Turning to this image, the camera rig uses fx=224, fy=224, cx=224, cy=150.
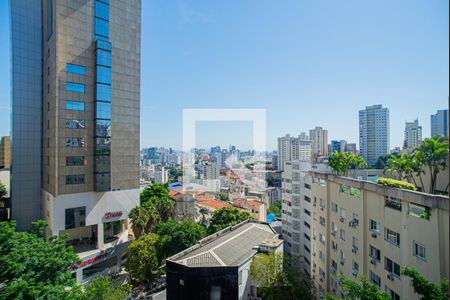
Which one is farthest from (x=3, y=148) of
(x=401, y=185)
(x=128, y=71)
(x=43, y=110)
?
(x=401, y=185)

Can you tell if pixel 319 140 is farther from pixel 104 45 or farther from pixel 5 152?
pixel 5 152

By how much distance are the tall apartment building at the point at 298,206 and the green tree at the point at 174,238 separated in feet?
19.3

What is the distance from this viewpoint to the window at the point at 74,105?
914 centimetres

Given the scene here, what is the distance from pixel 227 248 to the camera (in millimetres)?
7199

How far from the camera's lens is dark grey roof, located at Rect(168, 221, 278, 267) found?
6.24 metres

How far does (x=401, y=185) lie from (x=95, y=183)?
34.0ft

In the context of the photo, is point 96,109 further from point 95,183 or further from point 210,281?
point 210,281

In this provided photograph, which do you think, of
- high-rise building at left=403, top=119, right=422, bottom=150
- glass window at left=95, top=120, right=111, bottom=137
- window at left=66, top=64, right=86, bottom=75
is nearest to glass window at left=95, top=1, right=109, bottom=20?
window at left=66, top=64, right=86, bottom=75

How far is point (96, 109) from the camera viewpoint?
9.57m

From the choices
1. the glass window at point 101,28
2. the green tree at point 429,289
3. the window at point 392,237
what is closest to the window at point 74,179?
the glass window at point 101,28

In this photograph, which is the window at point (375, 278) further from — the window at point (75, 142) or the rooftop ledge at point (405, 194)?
the window at point (75, 142)

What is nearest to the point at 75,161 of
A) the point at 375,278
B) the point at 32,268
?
the point at 32,268

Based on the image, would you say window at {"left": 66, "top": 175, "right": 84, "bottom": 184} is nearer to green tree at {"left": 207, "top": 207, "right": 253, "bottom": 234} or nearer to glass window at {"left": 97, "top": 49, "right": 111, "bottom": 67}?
glass window at {"left": 97, "top": 49, "right": 111, "bottom": 67}

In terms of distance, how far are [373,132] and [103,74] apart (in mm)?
16116
